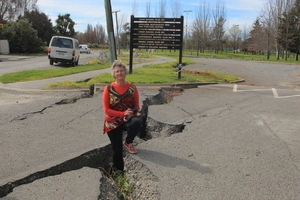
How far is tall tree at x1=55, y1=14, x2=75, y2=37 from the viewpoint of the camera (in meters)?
71.6

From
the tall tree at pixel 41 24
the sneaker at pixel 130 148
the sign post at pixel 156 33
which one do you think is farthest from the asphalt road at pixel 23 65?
the tall tree at pixel 41 24

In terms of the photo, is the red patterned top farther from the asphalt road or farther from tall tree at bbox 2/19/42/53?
tall tree at bbox 2/19/42/53

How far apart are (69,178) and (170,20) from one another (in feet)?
34.2

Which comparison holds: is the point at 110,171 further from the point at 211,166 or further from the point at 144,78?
the point at 144,78

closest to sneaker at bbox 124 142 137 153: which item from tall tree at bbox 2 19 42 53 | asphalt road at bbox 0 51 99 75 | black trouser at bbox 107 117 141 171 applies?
black trouser at bbox 107 117 141 171

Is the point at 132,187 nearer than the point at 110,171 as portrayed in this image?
Yes

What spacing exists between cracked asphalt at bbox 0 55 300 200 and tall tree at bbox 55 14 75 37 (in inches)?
2655

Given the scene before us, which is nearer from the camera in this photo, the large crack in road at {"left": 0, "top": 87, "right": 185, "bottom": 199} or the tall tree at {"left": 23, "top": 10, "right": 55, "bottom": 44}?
the large crack in road at {"left": 0, "top": 87, "right": 185, "bottom": 199}

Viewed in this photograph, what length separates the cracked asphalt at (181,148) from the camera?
11.5ft

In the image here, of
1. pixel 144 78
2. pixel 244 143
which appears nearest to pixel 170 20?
pixel 144 78

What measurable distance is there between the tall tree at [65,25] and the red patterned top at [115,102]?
7129cm

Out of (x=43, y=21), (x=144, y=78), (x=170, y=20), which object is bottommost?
(x=144, y=78)

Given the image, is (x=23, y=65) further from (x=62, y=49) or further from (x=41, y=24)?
(x=41, y=24)

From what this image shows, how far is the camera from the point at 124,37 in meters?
72.1
